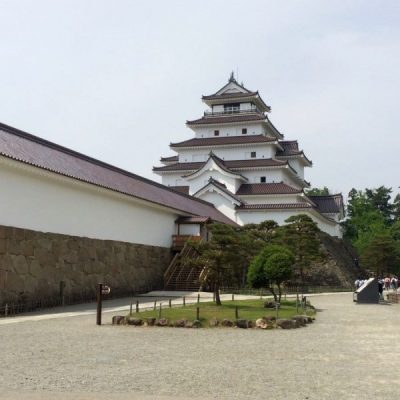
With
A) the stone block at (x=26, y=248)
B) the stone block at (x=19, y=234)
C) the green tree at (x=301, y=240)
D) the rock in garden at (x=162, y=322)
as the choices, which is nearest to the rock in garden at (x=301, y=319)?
the rock in garden at (x=162, y=322)

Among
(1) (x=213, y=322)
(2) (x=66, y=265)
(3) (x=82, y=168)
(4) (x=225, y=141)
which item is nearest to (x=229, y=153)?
(4) (x=225, y=141)

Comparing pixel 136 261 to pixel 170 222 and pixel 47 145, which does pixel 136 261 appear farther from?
pixel 47 145

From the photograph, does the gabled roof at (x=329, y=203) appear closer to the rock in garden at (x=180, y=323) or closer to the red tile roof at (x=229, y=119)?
the red tile roof at (x=229, y=119)

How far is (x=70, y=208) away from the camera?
2272 cm

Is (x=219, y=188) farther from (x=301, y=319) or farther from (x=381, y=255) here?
(x=301, y=319)

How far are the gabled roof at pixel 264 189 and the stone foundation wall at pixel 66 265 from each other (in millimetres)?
16080

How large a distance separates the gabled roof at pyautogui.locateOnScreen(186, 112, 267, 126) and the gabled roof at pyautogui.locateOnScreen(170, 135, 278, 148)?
1.47 m

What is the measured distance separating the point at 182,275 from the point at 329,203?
86.0 ft

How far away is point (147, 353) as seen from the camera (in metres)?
10.1

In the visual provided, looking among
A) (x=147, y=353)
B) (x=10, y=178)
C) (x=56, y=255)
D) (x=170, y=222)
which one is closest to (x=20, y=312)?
(x=56, y=255)

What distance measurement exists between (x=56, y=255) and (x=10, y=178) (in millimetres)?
3807

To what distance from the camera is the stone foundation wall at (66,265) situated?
18562 millimetres

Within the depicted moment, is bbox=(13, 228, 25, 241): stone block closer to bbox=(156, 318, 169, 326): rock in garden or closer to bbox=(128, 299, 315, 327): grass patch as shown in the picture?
bbox=(128, 299, 315, 327): grass patch

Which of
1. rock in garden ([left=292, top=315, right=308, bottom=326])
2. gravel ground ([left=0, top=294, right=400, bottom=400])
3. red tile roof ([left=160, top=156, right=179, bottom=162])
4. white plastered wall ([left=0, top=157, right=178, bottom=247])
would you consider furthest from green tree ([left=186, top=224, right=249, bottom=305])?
red tile roof ([left=160, top=156, right=179, bottom=162])
